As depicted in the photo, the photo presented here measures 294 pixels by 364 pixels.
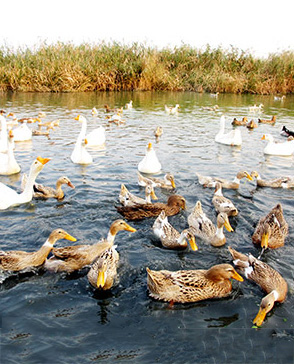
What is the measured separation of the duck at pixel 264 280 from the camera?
4.25m

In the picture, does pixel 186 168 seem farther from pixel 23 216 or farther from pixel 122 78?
pixel 122 78

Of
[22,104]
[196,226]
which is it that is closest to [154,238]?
[196,226]

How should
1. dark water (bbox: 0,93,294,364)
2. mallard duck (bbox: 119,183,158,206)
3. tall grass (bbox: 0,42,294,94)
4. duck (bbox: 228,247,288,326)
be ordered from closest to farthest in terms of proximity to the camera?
dark water (bbox: 0,93,294,364), duck (bbox: 228,247,288,326), mallard duck (bbox: 119,183,158,206), tall grass (bbox: 0,42,294,94)

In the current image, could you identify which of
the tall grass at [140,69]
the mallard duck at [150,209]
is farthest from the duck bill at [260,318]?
the tall grass at [140,69]

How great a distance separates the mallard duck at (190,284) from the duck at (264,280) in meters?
0.36

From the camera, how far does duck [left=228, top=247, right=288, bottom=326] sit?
13.9ft

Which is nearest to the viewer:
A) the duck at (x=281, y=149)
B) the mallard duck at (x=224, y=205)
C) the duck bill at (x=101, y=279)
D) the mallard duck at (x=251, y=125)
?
the duck bill at (x=101, y=279)

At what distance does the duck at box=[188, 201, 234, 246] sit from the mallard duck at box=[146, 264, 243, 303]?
1202 mm

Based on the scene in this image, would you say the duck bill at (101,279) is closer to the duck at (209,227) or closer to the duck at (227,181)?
A: the duck at (209,227)

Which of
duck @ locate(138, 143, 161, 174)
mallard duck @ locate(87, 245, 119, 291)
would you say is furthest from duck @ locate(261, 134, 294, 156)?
mallard duck @ locate(87, 245, 119, 291)

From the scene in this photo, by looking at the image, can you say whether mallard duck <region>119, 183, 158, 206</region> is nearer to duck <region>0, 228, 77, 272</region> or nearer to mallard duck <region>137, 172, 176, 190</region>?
mallard duck <region>137, 172, 176, 190</region>

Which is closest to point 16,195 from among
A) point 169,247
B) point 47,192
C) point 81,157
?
point 47,192

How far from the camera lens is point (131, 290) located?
4773mm

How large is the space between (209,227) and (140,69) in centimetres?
2554
